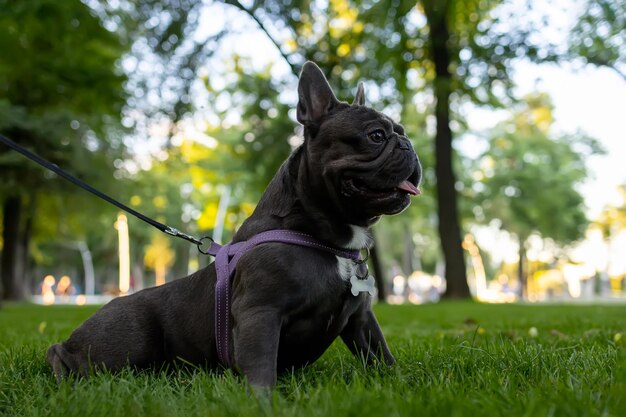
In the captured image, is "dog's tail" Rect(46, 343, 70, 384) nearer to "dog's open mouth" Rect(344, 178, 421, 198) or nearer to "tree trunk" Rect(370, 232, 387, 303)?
"dog's open mouth" Rect(344, 178, 421, 198)

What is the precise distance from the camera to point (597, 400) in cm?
218

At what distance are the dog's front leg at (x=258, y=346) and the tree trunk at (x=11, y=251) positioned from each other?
1847 centimetres

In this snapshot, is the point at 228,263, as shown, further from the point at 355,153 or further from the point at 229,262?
the point at 355,153

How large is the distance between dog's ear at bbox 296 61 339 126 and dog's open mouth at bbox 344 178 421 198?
0.40m

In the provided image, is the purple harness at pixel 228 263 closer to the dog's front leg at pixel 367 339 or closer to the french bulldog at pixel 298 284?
the french bulldog at pixel 298 284

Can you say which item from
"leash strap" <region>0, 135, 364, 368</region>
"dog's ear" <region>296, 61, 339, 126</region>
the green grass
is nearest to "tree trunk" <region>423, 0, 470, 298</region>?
the green grass

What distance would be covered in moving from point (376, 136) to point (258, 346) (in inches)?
47.5

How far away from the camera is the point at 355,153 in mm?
3104

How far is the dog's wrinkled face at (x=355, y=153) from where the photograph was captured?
3082 millimetres

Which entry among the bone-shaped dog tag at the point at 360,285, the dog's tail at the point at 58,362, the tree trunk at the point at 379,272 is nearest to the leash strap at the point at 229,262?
the bone-shaped dog tag at the point at 360,285

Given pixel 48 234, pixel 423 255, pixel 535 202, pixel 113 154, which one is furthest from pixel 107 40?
pixel 423 255

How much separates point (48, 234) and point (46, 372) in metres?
26.0

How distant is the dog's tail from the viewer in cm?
334

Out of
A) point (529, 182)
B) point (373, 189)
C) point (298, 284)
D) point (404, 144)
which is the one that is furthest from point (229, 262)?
point (529, 182)
